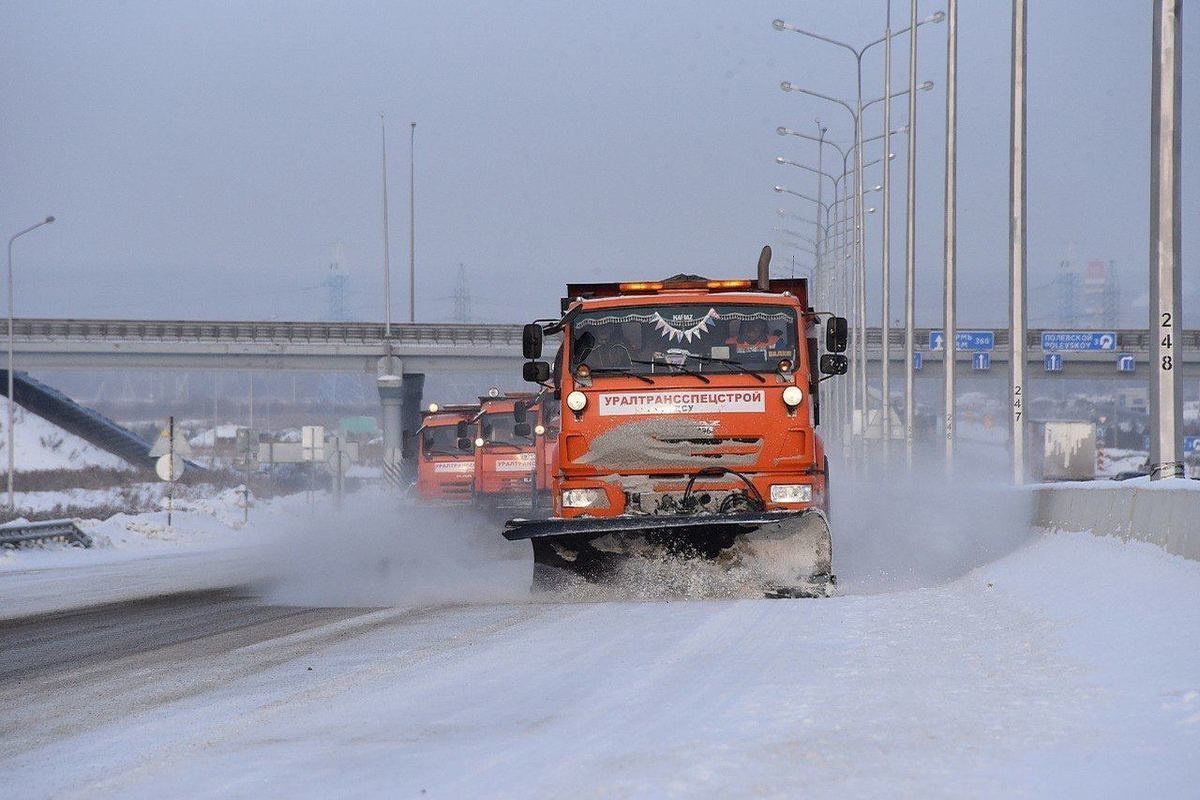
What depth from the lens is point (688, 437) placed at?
14.9 metres

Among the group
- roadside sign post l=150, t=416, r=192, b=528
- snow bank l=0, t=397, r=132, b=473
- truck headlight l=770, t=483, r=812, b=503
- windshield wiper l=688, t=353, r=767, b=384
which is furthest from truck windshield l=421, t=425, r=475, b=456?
snow bank l=0, t=397, r=132, b=473

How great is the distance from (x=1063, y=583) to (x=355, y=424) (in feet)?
369

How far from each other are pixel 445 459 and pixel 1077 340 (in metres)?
54.8

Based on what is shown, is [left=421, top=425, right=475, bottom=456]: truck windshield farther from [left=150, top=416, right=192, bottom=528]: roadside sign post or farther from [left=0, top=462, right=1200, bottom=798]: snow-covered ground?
[left=0, top=462, right=1200, bottom=798]: snow-covered ground

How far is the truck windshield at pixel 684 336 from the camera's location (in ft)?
50.3

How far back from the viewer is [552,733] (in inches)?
274

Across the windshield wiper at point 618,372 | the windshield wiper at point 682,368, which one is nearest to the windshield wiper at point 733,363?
the windshield wiper at point 682,368

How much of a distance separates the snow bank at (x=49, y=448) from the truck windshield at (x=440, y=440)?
5414cm

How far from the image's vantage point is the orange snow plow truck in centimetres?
1438

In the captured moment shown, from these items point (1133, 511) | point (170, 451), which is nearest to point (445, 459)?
point (170, 451)

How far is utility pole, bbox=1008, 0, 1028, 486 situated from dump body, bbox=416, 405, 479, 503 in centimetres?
1002

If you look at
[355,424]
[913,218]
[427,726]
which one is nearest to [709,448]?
[427,726]

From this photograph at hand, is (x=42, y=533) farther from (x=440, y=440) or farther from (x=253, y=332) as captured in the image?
(x=253, y=332)

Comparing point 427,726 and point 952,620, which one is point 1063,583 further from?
point 427,726
